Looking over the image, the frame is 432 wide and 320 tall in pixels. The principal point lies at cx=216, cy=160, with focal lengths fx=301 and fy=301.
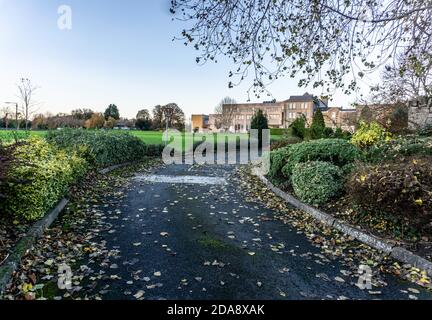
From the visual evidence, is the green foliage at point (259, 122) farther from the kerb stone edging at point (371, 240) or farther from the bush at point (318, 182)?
the kerb stone edging at point (371, 240)

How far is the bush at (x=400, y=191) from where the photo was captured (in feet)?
14.6

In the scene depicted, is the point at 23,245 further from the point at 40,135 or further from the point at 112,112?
the point at 112,112

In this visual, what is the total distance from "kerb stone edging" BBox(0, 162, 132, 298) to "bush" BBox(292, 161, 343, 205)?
5.24m

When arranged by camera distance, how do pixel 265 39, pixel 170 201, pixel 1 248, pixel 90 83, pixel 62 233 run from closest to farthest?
pixel 1 248 → pixel 62 233 → pixel 265 39 → pixel 170 201 → pixel 90 83

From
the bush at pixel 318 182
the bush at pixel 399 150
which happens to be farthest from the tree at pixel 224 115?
the bush at pixel 318 182

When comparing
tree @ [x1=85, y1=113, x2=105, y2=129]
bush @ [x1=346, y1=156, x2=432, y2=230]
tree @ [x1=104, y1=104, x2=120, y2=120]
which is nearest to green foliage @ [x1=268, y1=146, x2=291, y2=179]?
bush @ [x1=346, y1=156, x2=432, y2=230]

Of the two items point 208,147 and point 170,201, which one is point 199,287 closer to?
point 170,201

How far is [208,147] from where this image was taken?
2305cm

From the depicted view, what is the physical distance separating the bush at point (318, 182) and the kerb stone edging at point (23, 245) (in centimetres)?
524

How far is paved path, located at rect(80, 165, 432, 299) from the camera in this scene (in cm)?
319

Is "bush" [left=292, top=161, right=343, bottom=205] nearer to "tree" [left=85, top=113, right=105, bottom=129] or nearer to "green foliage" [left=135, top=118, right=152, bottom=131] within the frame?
"tree" [left=85, top=113, right=105, bottom=129]

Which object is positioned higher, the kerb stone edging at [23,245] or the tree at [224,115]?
the tree at [224,115]
